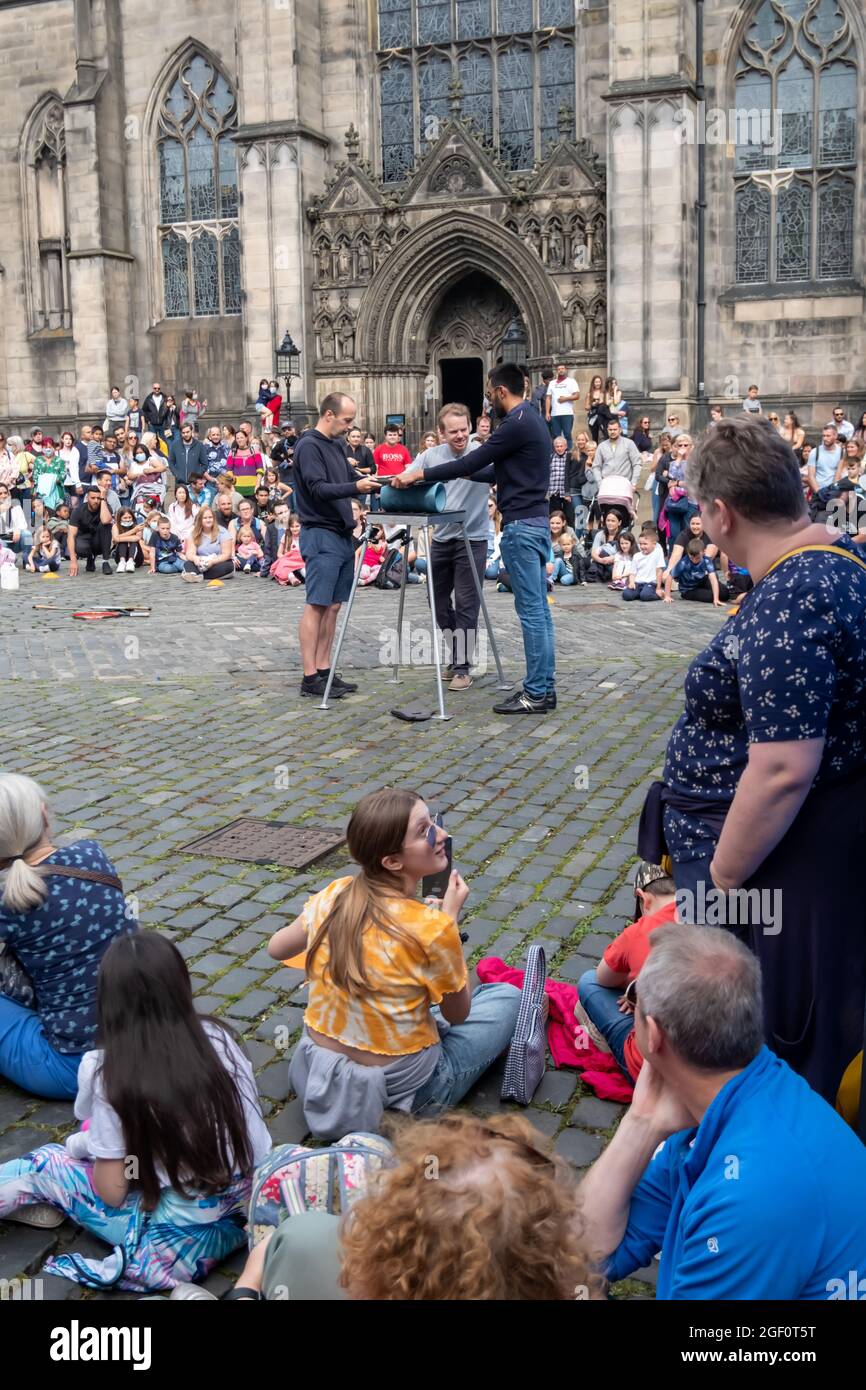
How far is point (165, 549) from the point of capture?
19.5 m

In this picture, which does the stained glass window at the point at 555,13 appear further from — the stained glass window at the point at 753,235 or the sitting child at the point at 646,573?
the sitting child at the point at 646,573

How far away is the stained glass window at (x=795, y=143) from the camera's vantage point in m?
22.7

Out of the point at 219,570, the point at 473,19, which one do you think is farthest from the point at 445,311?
the point at 219,570

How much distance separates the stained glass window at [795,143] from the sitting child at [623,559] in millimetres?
9157

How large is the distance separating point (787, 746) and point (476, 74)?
998 inches

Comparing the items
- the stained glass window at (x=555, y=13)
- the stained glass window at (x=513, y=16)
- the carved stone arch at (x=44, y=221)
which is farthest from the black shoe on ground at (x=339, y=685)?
the carved stone arch at (x=44, y=221)

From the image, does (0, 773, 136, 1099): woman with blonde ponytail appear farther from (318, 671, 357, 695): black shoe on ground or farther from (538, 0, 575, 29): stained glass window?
(538, 0, 575, 29): stained glass window

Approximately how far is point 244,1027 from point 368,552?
13.6 metres

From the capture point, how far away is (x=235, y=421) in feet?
91.0

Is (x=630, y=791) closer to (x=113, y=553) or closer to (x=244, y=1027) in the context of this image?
(x=244, y=1027)

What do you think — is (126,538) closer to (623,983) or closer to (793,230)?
(793,230)

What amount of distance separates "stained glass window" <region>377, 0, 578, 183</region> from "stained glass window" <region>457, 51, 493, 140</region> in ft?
0.06
